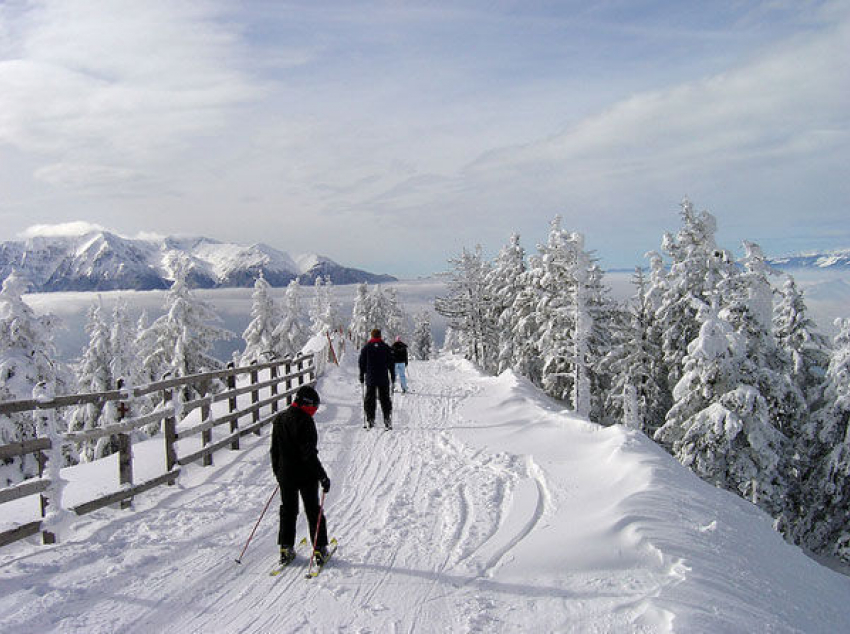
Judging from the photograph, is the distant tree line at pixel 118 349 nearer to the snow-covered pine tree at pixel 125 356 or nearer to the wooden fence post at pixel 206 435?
the snow-covered pine tree at pixel 125 356

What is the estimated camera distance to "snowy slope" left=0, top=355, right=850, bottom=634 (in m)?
4.61

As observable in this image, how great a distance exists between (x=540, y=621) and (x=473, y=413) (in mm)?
10065

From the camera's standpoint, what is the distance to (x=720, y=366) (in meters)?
18.5

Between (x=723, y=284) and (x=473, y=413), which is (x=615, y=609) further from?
(x=723, y=284)

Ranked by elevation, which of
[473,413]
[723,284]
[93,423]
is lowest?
[93,423]

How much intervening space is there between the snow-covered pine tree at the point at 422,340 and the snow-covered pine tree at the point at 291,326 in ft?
124

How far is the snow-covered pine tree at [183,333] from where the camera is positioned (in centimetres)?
2827

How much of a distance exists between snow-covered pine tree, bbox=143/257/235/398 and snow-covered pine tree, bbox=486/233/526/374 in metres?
20.2

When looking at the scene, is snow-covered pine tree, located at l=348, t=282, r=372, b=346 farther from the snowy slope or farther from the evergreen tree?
the snowy slope

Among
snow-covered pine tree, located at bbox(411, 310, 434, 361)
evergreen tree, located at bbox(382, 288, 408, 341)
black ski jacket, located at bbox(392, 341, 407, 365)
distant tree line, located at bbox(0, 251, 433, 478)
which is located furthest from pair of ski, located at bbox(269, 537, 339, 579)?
snow-covered pine tree, located at bbox(411, 310, 434, 361)

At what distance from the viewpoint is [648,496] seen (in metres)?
7.09

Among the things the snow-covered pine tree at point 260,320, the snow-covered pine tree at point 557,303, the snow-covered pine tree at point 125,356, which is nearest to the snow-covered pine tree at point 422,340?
the snow-covered pine tree at point 260,320

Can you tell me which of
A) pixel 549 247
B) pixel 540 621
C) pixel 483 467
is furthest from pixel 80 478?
pixel 549 247

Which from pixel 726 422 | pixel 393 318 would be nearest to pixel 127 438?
pixel 726 422
